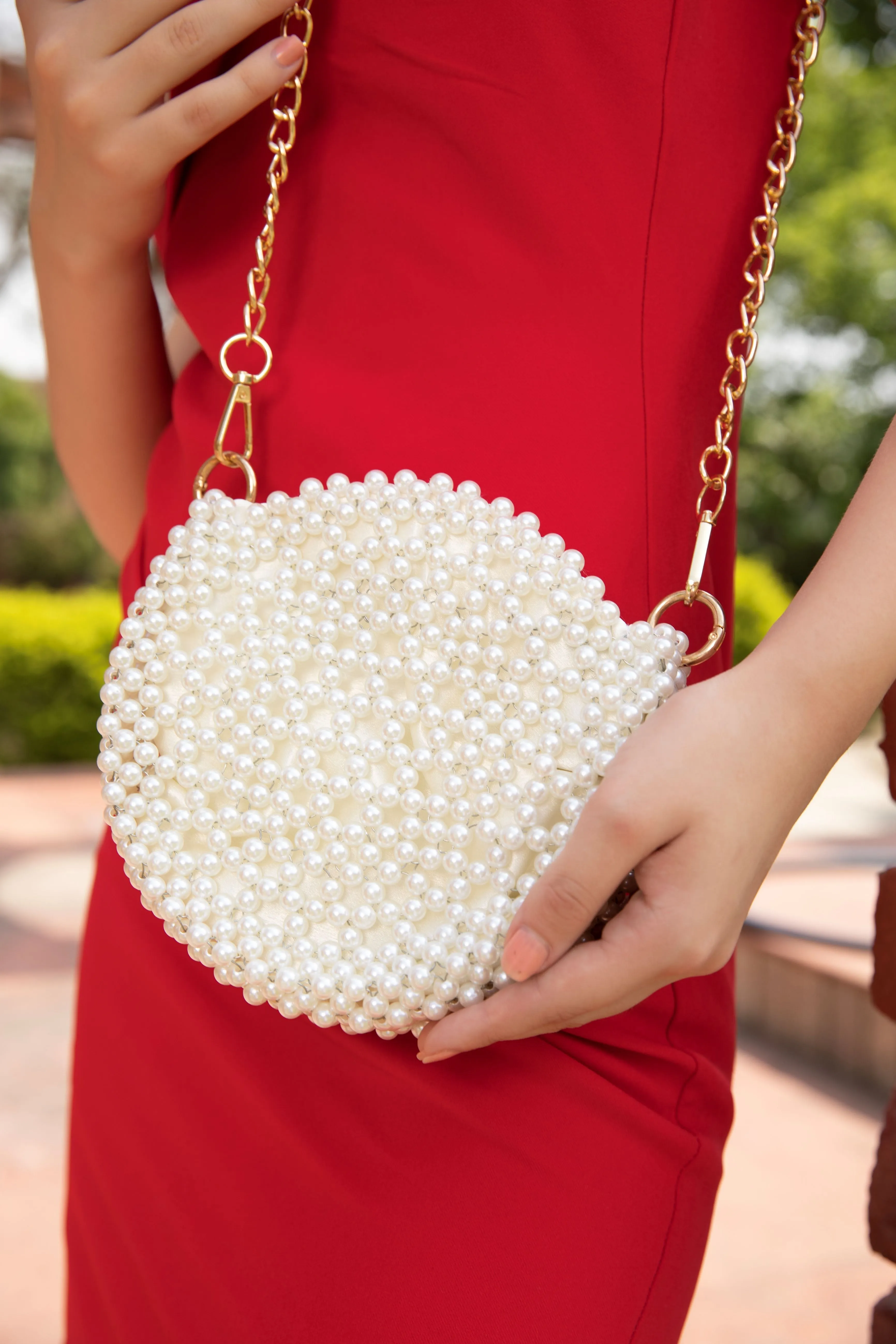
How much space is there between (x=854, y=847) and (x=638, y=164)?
17.1ft

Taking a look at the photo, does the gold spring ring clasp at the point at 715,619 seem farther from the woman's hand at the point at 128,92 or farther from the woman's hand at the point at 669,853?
the woman's hand at the point at 128,92

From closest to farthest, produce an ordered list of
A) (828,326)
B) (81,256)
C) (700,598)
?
1. (700,598)
2. (81,256)
3. (828,326)

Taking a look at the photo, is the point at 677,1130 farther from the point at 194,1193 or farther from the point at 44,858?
the point at 44,858

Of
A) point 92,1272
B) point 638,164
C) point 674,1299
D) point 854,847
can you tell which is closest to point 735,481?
point 638,164

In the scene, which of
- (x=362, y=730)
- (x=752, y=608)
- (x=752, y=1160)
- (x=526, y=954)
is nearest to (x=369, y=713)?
(x=362, y=730)

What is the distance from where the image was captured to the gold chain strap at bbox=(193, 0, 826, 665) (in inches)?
32.0

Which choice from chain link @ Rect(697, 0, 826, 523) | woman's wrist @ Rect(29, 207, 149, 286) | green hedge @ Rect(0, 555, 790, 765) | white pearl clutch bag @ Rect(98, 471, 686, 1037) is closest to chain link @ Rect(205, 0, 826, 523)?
chain link @ Rect(697, 0, 826, 523)

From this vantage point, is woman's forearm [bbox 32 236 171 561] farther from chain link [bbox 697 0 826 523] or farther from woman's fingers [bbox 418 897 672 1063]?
woman's fingers [bbox 418 897 672 1063]

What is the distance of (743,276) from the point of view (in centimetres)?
86

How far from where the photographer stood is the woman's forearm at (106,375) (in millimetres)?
1101

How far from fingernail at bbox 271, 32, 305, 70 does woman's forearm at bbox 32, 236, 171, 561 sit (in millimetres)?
290

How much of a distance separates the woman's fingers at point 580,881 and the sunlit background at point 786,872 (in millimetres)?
1126

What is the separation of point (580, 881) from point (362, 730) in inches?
8.6

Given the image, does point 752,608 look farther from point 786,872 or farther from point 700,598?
point 700,598
